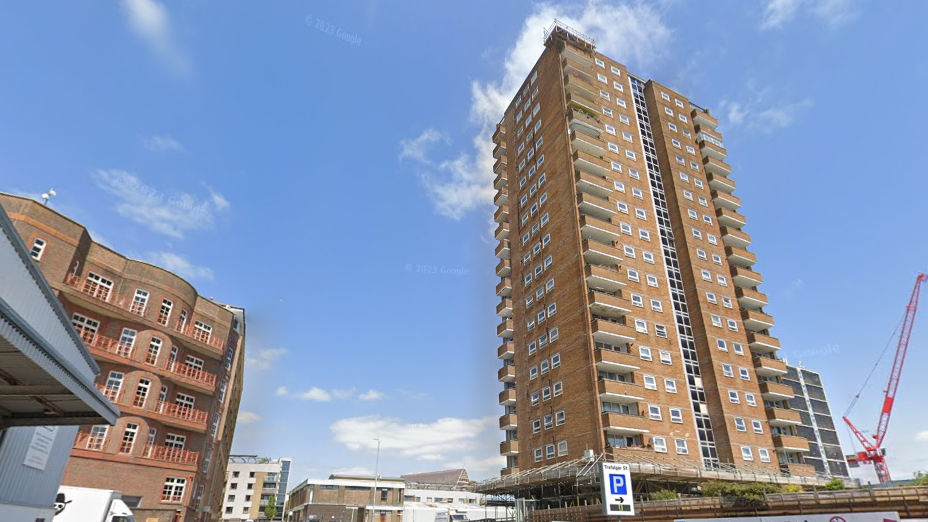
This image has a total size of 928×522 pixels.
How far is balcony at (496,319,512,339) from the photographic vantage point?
5918 cm

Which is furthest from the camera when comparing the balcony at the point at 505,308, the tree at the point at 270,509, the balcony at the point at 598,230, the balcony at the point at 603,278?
the tree at the point at 270,509

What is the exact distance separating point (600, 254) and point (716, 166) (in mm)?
26930

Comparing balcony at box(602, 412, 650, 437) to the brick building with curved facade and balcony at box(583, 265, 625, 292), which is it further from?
the brick building with curved facade

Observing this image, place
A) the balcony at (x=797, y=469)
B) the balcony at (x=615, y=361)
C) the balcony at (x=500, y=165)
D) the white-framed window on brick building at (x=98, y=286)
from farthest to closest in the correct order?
the balcony at (x=500, y=165)
the balcony at (x=797, y=469)
the balcony at (x=615, y=361)
the white-framed window on brick building at (x=98, y=286)

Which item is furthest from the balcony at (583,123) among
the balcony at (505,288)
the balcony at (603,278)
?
the balcony at (505,288)

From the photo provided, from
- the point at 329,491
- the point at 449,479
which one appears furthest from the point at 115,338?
the point at 449,479

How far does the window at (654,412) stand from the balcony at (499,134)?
41.6m

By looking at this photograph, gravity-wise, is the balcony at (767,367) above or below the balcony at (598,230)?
below

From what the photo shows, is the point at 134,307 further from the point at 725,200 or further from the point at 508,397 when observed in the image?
the point at 725,200

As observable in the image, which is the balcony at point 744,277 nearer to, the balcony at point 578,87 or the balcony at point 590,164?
the balcony at point 590,164

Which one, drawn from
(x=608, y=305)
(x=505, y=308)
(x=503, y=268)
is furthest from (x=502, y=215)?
(x=608, y=305)

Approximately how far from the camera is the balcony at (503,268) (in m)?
60.6

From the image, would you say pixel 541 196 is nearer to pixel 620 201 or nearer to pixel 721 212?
pixel 620 201

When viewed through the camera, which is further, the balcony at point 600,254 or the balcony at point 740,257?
the balcony at point 740,257
